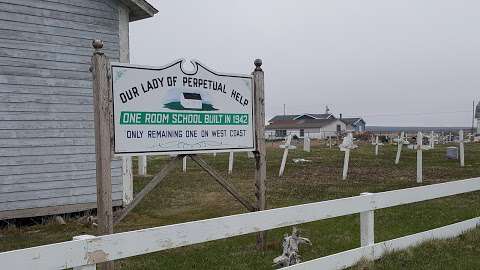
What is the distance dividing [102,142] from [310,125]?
300ft

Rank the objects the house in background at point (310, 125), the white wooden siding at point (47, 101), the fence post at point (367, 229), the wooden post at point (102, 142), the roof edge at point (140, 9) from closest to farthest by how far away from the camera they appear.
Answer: the wooden post at point (102, 142), the fence post at point (367, 229), the white wooden siding at point (47, 101), the roof edge at point (140, 9), the house in background at point (310, 125)

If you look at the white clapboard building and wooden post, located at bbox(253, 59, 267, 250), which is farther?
the white clapboard building

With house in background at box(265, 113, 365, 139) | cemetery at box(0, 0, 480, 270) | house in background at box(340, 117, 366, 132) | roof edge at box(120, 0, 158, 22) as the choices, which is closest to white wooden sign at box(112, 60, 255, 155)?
cemetery at box(0, 0, 480, 270)

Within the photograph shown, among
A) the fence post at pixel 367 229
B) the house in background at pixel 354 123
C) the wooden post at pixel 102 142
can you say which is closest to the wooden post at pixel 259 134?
the fence post at pixel 367 229

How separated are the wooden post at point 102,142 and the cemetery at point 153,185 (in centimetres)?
1

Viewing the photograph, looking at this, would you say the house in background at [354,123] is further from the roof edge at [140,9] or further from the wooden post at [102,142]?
the wooden post at [102,142]

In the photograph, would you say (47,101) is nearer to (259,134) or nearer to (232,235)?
(259,134)

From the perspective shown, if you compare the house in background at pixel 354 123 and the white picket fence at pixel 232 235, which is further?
the house in background at pixel 354 123

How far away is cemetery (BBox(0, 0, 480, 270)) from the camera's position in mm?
5391

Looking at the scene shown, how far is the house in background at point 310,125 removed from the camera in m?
93.5

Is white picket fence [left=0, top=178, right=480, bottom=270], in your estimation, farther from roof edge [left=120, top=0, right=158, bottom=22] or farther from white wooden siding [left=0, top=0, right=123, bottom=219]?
roof edge [left=120, top=0, right=158, bottom=22]

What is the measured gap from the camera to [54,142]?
10281 mm

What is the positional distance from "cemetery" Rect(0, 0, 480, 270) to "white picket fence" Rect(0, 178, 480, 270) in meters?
0.01

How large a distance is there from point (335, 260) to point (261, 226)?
116 cm
